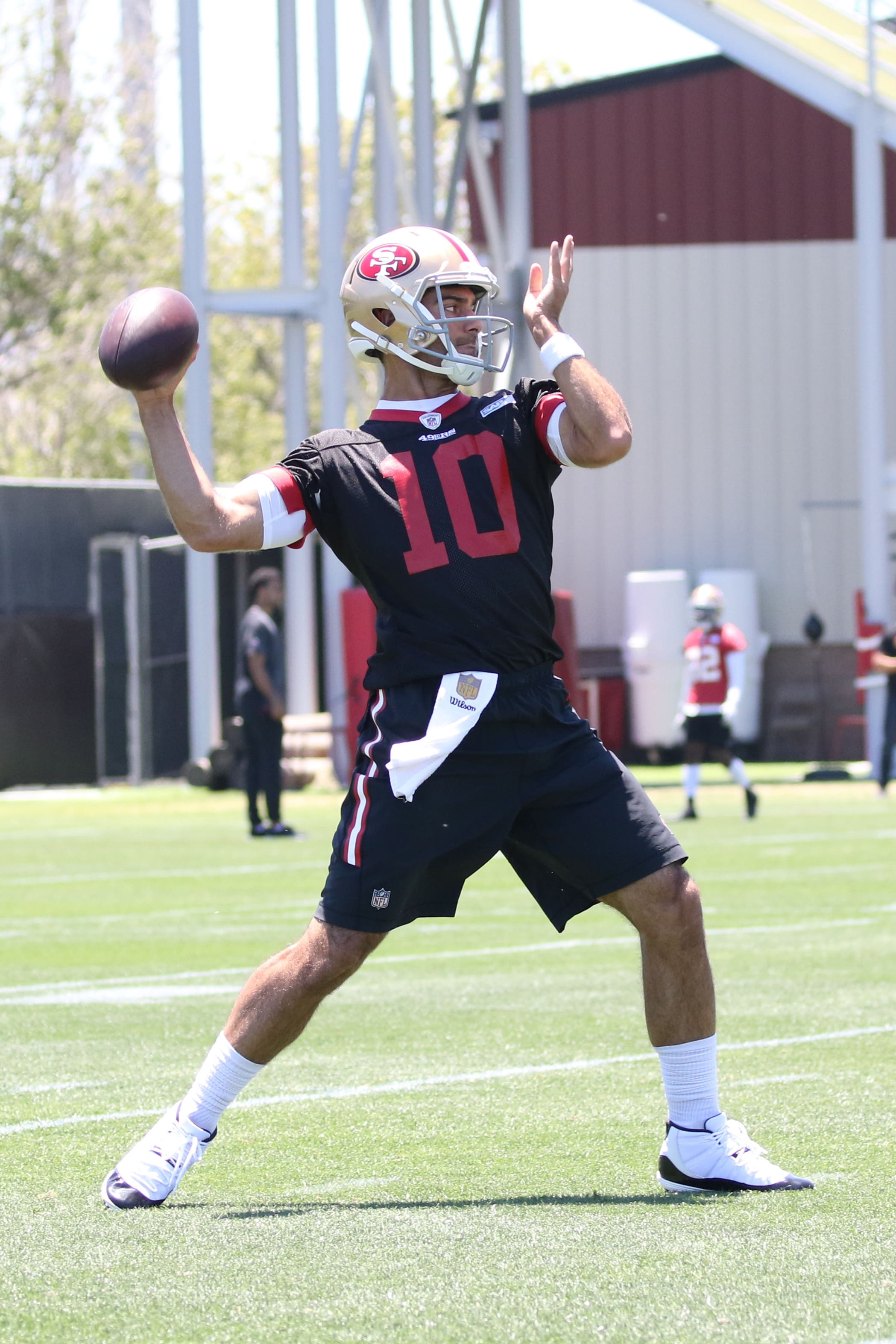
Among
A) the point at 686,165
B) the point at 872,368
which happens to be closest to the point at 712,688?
the point at 872,368

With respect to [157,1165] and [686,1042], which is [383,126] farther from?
[157,1165]

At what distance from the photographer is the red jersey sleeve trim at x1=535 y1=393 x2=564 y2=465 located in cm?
479

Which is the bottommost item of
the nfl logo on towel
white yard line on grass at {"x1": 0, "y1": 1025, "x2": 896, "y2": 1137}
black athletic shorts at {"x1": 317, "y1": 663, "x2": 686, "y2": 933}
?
white yard line on grass at {"x1": 0, "y1": 1025, "x2": 896, "y2": 1137}

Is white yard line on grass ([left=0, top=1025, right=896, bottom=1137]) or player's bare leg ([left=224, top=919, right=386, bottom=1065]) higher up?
player's bare leg ([left=224, top=919, right=386, bottom=1065])

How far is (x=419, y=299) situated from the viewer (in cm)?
496

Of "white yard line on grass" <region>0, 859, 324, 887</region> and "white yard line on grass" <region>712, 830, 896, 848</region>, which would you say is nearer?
"white yard line on grass" <region>0, 859, 324, 887</region>

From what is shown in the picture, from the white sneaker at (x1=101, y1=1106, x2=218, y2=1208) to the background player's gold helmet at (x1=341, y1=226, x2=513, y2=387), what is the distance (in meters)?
1.78

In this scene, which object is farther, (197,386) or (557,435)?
(197,386)

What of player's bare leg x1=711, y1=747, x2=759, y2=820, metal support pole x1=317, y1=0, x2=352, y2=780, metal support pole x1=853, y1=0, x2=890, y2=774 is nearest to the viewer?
player's bare leg x1=711, y1=747, x2=759, y2=820

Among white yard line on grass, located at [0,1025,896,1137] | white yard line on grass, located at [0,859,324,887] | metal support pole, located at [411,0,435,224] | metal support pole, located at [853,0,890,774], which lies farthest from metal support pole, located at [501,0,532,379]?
white yard line on grass, located at [0,1025,896,1137]

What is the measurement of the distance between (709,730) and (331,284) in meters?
7.77

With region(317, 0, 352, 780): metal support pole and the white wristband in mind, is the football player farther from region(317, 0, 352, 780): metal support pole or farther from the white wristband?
region(317, 0, 352, 780): metal support pole

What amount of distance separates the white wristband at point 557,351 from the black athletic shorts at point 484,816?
0.69m

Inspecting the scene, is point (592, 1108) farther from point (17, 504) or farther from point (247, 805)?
point (17, 504)
